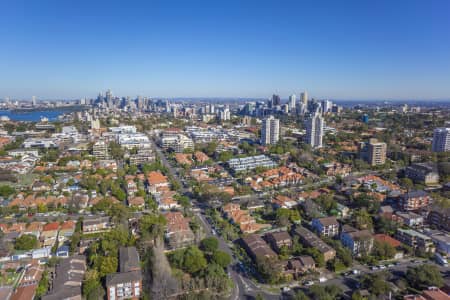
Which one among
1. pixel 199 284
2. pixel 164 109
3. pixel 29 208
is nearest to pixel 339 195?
pixel 199 284

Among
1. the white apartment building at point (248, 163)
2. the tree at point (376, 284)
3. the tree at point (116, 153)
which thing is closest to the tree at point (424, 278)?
the tree at point (376, 284)


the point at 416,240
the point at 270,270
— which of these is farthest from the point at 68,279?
the point at 416,240

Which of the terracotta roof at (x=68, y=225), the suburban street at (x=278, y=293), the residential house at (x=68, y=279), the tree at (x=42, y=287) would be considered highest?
the residential house at (x=68, y=279)

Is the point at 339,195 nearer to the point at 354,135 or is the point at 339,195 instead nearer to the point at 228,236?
the point at 228,236

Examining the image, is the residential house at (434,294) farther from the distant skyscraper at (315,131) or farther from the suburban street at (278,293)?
the distant skyscraper at (315,131)

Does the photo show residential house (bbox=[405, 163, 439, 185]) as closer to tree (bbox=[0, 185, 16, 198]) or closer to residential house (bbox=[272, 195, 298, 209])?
residential house (bbox=[272, 195, 298, 209])

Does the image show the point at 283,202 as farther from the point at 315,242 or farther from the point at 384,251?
the point at 384,251
